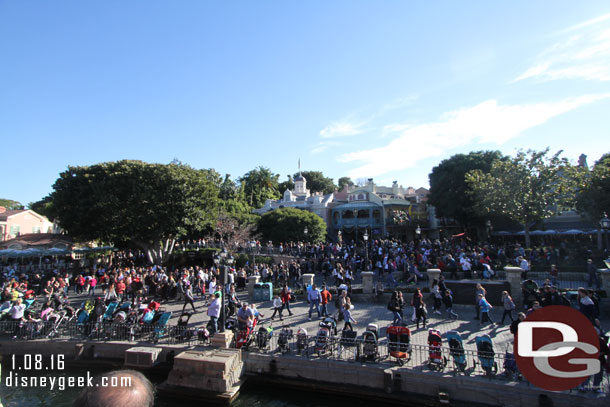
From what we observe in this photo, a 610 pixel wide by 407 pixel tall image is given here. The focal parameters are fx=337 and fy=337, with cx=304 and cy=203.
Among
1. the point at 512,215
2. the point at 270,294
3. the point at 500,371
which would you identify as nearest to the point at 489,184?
the point at 512,215

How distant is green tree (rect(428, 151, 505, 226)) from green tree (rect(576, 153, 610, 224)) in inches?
536

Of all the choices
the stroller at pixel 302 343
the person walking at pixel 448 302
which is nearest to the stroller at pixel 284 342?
the stroller at pixel 302 343

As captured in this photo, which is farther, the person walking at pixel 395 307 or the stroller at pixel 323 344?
the person walking at pixel 395 307

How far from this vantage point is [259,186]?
61.3 m

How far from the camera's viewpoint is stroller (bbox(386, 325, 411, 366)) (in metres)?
9.38

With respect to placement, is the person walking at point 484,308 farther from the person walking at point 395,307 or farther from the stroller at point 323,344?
the stroller at point 323,344

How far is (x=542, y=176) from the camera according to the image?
2494 cm

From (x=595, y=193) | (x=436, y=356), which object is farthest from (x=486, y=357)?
(x=595, y=193)

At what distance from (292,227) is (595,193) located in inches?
1050

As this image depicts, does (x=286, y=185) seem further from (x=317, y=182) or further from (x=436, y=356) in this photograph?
(x=436, y=356)

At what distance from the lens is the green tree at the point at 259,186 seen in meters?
57.3

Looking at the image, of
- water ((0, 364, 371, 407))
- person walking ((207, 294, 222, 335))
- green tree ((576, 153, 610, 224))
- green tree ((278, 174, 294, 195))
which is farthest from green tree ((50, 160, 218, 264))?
green tree ((278, 174, 294, 195))

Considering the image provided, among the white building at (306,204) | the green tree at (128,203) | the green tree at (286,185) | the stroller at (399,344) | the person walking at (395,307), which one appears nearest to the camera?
the stroller at (399,344)

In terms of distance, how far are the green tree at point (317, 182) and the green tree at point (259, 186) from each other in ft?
29.8
